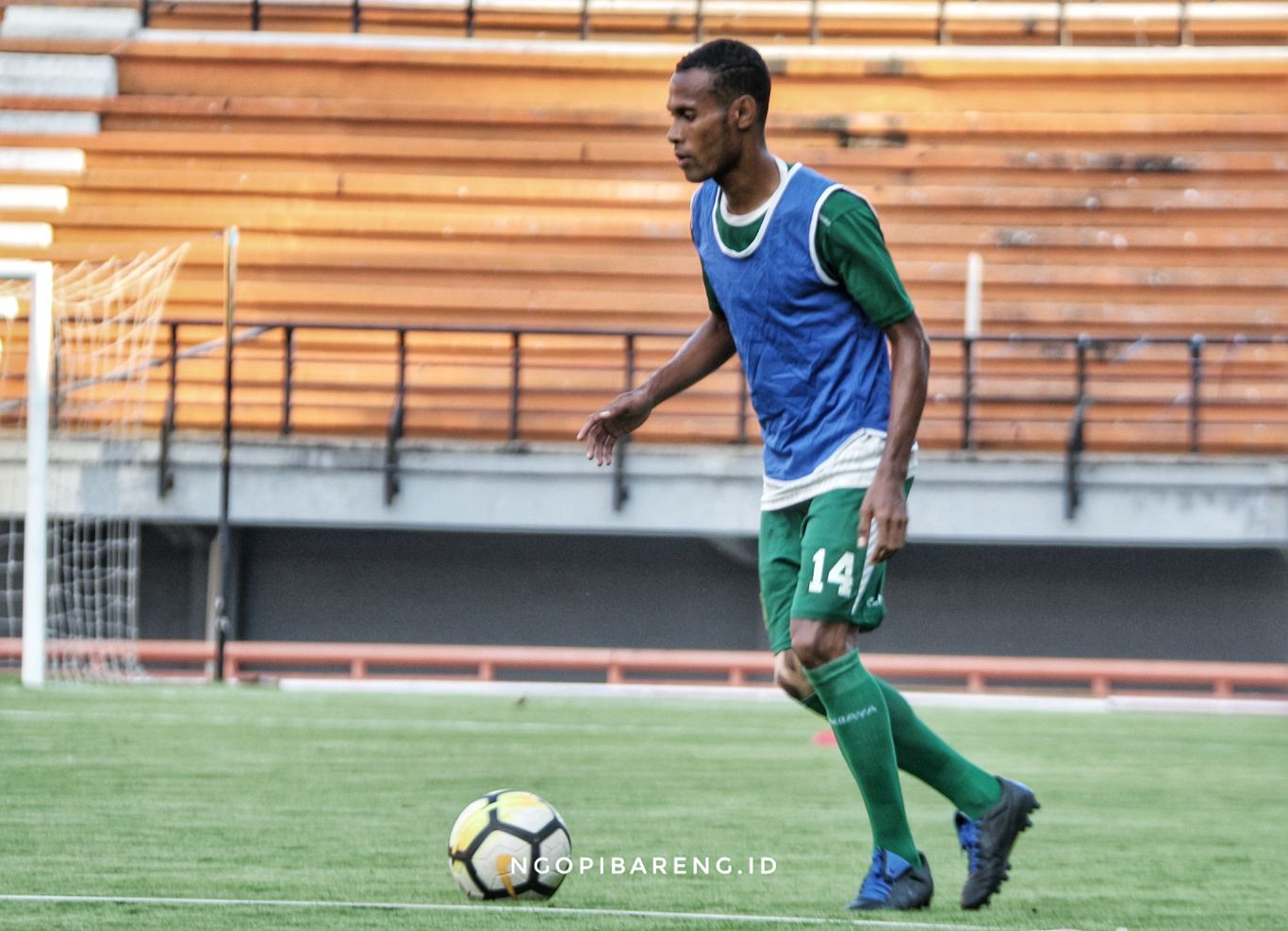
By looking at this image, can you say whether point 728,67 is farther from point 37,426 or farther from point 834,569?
point 37,426

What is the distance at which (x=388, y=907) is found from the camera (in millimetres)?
3467

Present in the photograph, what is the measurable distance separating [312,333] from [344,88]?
2437mm

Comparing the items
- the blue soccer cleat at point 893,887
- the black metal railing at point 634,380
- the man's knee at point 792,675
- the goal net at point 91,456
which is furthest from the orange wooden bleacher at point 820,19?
the blue soccer cleat at point 893,887

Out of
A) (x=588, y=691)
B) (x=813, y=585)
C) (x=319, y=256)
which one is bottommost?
(x=588, y=691)

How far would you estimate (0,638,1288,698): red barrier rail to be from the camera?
12.9m

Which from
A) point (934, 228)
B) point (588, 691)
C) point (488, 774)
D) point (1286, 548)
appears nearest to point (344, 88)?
point (934, 228)

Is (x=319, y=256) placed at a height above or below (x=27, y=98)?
below

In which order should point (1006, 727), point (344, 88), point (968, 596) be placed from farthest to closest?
1. point (344, 88)
2. point (968, 596)
3. point (1006, 727)

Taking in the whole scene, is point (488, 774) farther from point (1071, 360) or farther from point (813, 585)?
point (1071, 360)

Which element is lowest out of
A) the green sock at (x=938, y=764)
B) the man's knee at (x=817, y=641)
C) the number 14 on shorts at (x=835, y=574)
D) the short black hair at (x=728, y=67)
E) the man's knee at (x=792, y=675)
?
the green sock at (x=938, y=764)

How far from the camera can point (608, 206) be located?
1535cm

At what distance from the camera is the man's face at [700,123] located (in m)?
3.63

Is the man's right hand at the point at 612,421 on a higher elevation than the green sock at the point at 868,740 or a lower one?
higher

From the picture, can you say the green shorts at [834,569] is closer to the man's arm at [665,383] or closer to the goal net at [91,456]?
the man's arm at [665,383]
